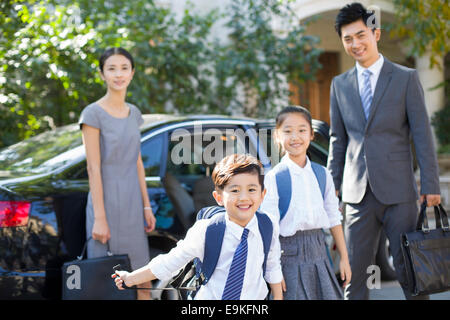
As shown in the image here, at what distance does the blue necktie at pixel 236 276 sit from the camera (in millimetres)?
2119

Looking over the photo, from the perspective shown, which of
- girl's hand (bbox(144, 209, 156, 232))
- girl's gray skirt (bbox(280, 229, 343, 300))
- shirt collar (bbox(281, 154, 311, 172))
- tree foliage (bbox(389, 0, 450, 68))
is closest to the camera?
girl's gray skirt (bbox(280, 229, 343, 300))

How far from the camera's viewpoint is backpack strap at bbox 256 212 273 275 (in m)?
2.20

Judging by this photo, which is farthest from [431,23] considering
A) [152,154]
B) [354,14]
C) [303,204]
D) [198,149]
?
[303,204]

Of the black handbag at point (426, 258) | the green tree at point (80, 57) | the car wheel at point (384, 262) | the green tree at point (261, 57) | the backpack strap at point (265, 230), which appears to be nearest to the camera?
the backpack strap at point (265, 230)

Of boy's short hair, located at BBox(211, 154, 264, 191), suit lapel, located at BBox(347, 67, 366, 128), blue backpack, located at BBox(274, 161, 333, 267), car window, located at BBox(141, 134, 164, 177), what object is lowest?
blue backpack, located at BBox(274, 161, 333, 267)

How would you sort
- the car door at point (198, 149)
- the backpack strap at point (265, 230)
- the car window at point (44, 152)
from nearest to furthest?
the backpack strap at point (265, 230), the car window at point (44, 152), the car door at point (198, 149)

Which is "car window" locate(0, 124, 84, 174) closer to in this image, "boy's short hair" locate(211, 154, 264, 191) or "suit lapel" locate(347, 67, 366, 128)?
"boy's short hair" locate(211, 154, 264, 191)

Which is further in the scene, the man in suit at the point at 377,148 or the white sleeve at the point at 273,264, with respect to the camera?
the man in suit at the point at 377,148


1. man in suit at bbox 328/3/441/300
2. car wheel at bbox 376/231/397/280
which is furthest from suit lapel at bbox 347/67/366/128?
car wheel at bbox 376/231/397/280

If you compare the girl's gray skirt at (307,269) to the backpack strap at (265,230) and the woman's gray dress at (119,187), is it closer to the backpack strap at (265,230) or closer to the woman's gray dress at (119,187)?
the backpack strap at (265,230)

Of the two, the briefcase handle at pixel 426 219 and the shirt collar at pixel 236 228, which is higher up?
the shirt collar at pixel 236 228

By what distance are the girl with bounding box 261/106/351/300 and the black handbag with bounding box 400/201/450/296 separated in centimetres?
41

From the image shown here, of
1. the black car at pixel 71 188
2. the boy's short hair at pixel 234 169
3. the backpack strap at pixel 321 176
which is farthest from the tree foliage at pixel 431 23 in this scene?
the boy's short hair at pixel 234 169

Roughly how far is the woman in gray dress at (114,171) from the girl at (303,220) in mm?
916
